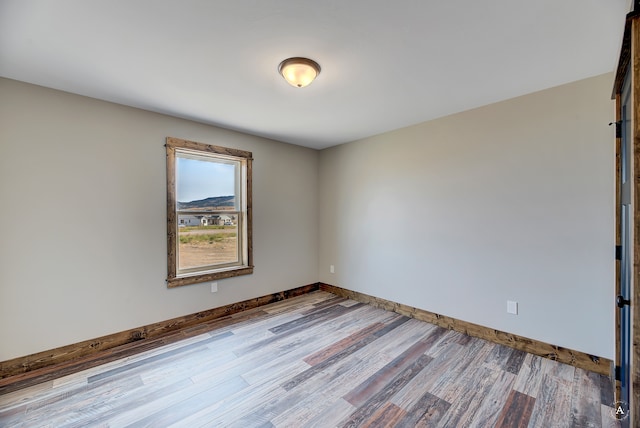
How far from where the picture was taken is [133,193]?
2875mm

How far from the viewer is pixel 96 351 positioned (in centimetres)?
264

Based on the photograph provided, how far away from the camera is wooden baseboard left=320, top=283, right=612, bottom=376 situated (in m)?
2.29

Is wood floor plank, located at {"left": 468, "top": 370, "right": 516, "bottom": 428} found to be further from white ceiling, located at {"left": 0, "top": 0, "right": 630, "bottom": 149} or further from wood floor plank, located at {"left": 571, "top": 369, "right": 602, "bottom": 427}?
white ceiling, located at {"left": 0, "top": 0, "right": 630, "bottom": 149}

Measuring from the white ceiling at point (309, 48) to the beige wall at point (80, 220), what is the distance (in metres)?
0.29

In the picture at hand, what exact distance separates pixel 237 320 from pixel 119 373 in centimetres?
131

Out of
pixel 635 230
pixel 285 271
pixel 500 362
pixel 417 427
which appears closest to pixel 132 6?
pixel 635 230

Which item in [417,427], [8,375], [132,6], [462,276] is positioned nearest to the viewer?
[132,6]

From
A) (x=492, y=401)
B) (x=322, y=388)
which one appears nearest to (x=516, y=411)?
(x=492, y=401)

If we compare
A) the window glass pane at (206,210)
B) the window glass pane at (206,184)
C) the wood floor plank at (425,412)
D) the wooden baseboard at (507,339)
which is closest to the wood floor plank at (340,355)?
the wooden baseboard at (507,339)

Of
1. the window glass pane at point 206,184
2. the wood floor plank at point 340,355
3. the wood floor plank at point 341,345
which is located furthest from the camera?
the window glass pane at point 206,184

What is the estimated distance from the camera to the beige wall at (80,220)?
228cm

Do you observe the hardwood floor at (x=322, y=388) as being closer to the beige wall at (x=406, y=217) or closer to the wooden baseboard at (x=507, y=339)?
the wooden baseboard at (x=507, y=339)

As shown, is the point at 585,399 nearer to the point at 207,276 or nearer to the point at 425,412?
the point at 425,412

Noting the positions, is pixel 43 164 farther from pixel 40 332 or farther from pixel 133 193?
pixel 40 332
